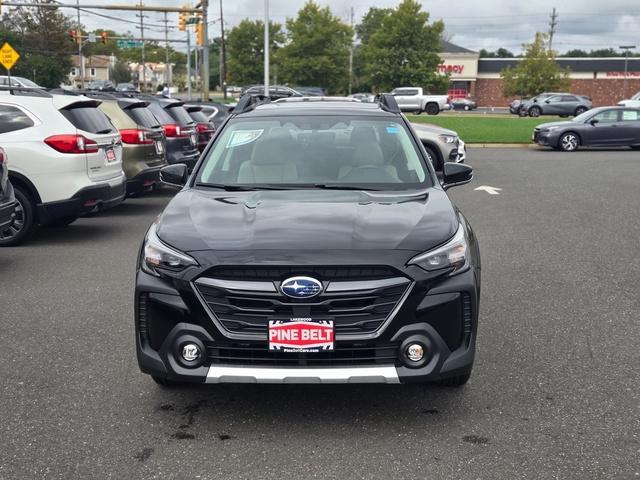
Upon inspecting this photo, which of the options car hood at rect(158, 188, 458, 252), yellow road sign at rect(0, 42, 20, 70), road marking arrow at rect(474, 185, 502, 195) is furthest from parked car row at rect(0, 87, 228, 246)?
yellow road sign at rect(0, 42, 20, 70)

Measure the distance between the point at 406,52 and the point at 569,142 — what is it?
46764mm

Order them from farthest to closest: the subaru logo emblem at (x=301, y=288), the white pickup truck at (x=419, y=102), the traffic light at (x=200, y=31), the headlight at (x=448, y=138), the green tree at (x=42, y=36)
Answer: the green tree at (x=42, y=36) < the white pickup truck at (x=419, y=102) < the traffic light at (x=200, y=31) < the headlight at (x=448, y=138) < the subaru logo emblem at (x=301, y=288)

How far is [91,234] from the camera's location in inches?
401

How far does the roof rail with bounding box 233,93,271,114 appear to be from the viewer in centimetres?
626

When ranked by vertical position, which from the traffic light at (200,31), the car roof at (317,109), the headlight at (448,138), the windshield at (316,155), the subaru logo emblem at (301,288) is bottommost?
the headlight at (448,138)

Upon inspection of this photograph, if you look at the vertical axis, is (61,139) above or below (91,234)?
above

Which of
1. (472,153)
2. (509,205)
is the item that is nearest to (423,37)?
(472,153)

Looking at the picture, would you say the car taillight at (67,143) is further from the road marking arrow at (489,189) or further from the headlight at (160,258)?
the road marking arrow at (489,189)

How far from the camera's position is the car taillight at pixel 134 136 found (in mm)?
11852

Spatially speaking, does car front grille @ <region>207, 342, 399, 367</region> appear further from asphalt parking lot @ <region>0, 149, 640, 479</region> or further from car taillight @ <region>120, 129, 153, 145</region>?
car taillight @ <region>120, 129, 153, 145</region>

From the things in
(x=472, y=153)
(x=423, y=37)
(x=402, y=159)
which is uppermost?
(x=423, y=37)

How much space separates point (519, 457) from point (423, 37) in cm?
6950

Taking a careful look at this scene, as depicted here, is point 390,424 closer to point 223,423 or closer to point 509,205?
point 223,423

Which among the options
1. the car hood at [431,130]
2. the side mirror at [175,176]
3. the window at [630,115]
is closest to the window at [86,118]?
the side mirror at [175,176]
